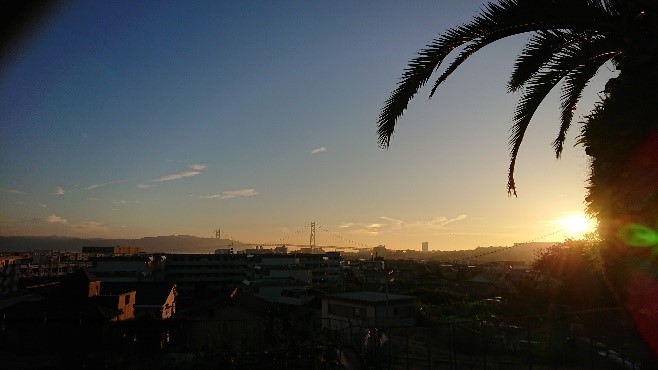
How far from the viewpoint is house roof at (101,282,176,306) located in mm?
36938

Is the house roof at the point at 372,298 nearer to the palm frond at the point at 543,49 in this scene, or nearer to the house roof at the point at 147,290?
the house roof at the point at 147,290

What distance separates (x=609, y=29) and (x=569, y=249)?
2909 cm

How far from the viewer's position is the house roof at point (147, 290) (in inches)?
1454

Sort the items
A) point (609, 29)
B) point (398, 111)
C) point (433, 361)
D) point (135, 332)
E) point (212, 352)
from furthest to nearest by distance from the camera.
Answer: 1. point (135, 332)
2. point (433, 361)
3. point (212, 352)
4. point (398, 111)
5. point (609, 29)

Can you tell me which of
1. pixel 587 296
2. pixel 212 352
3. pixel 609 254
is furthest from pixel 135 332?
pixel 587 296

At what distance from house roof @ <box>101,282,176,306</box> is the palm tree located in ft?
124

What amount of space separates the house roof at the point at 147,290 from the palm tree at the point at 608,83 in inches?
1486

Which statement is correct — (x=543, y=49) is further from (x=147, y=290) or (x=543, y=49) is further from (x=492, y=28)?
(x=147, y=290)

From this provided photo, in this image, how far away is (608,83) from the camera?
186 inches

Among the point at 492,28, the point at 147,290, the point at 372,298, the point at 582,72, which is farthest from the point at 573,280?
the point at 147,290

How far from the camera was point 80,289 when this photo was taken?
91.9 ft

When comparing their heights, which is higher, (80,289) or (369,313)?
(80,289)

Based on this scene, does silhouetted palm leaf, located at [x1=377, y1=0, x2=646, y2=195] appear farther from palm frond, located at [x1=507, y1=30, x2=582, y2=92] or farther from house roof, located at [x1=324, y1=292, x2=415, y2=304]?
house roof, located at [x1=324, y1=292, x2=415, y2=304]

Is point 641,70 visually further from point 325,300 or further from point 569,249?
point 325,300
